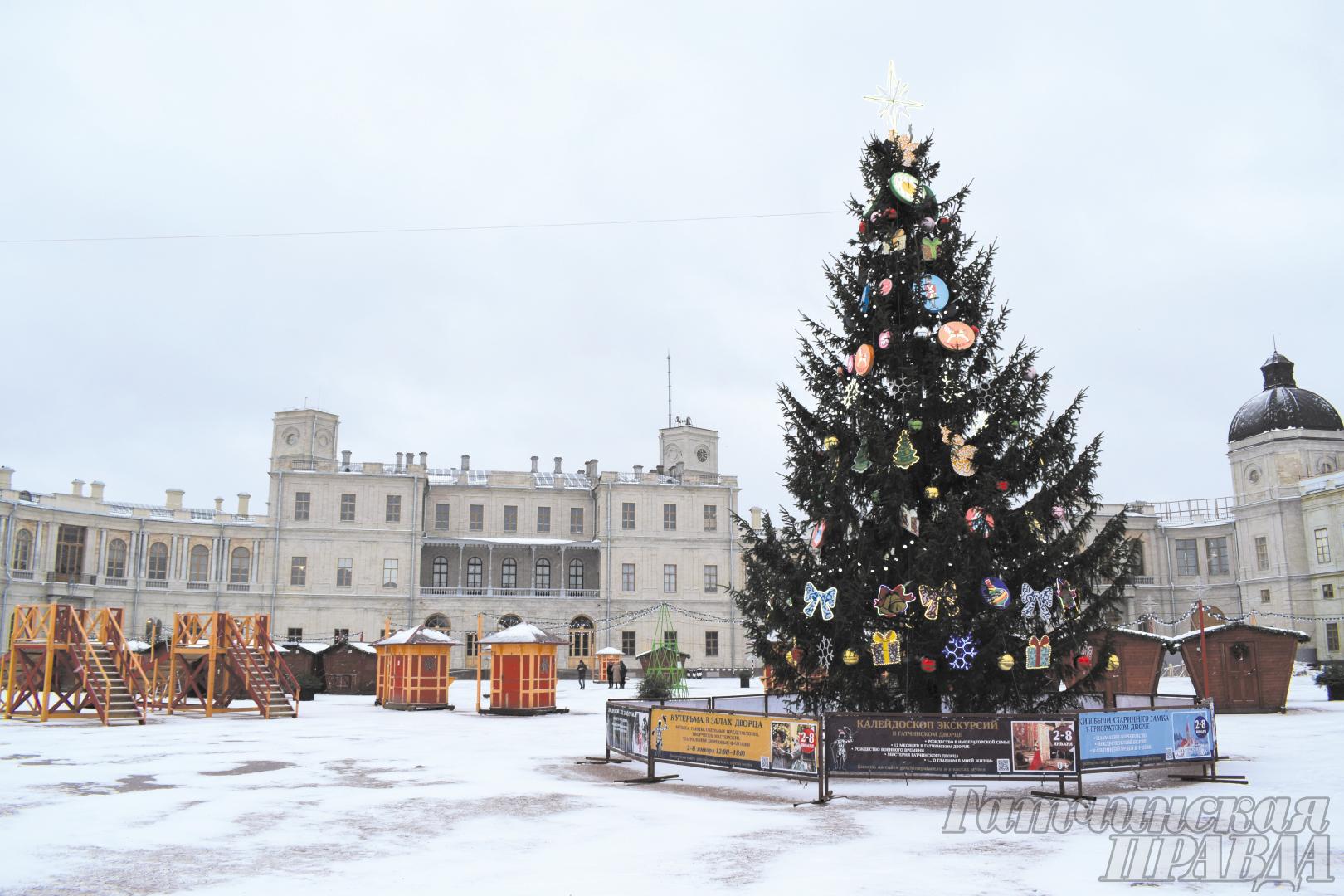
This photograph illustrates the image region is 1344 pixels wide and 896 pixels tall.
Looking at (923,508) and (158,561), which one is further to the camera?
(158,561)

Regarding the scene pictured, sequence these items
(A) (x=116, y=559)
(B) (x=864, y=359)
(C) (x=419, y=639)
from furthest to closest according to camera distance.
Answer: (A) (x=116, y=559) → (C) (x=419, y=639) → (B) (x=864, y=359)

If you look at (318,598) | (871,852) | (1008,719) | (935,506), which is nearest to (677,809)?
(871,852)

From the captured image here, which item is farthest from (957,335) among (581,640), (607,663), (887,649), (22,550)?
(22,550)

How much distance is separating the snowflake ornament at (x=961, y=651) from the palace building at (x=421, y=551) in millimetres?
44205

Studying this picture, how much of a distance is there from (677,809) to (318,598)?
47879mm

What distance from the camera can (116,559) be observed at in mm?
52750

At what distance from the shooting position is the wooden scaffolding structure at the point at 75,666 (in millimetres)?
23031

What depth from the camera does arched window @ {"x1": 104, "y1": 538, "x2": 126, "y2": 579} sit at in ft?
172

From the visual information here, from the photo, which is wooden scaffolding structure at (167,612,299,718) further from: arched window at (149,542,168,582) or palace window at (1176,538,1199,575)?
palace window at (1176,538,1199,575)

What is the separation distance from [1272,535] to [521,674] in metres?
47.6

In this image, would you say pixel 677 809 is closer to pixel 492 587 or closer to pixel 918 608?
pixel 918 608

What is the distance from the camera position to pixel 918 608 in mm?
13125

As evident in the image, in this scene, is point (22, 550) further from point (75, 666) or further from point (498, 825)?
point (498, 825)

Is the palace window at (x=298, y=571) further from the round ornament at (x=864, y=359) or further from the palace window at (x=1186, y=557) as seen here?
the palace window at (x=1186, y=557)
